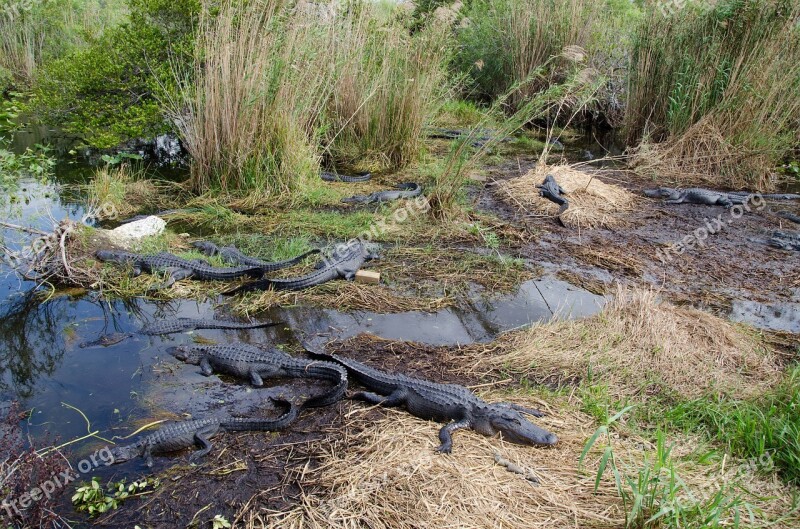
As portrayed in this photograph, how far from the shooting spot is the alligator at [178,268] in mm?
4484

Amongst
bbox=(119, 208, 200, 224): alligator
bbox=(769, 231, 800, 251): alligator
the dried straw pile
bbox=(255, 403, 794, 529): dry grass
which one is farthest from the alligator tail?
bbox=(769, 231, 800, 251): alligator

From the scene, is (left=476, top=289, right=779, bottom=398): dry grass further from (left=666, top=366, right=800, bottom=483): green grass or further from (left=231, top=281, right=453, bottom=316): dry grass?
(left=231, top=281, right=453, bottom=316): dry grass

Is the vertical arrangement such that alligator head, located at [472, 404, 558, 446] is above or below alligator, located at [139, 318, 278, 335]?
below

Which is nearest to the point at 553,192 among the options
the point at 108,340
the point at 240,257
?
the point at 240,257

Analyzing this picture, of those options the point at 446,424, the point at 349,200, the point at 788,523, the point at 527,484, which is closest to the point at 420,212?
the point at 349,200

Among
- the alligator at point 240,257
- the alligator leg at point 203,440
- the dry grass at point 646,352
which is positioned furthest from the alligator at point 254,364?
the alligator at point 240,257

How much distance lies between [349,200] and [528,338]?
137 inches

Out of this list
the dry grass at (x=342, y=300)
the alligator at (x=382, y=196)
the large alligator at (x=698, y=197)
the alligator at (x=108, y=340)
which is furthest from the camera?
the large alligator at (x=698, y=197)

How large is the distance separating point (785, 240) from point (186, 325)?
599 cm

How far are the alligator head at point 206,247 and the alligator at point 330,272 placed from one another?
34.7 inches

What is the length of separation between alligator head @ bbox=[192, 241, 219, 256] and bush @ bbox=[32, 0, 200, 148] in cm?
250

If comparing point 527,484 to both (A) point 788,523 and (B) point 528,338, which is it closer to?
(A) point 788,523

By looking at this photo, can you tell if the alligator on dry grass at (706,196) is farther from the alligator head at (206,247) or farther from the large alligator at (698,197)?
the alligator head at (206,247)

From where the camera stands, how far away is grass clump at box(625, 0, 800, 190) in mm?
7488
